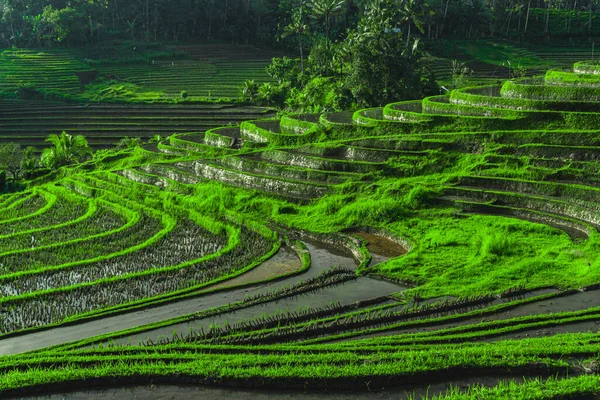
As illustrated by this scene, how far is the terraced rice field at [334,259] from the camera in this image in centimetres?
1052

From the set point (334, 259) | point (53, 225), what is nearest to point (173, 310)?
point (334, 259)

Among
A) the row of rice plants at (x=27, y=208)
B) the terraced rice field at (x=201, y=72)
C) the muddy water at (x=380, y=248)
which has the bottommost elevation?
the row of rice plants at (x=27, y=208)

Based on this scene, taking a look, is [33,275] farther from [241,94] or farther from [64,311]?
[241,94]

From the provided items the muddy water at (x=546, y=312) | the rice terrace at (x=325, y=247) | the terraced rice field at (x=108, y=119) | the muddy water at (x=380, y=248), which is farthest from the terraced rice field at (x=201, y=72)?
the muddy water at (x=546, y=312)

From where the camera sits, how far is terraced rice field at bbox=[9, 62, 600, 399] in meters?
10.5

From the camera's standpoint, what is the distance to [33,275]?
1839 centimetres

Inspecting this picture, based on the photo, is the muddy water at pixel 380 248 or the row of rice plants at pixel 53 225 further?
the row of rice plants at pixel 53 225

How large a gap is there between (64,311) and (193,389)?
7.15 metres

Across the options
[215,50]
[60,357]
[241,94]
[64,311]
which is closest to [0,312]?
[64,311]

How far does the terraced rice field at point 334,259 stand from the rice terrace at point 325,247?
62mm

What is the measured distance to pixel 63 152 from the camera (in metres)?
37.9

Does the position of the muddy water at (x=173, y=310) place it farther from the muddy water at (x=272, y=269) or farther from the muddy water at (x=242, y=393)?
the muddy water at (x=242, y=393)

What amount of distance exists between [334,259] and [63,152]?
81.7 ft

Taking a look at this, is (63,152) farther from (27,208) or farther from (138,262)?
(138,262)
